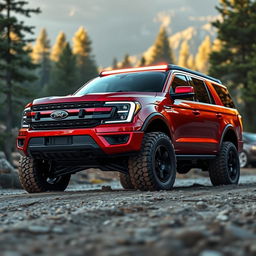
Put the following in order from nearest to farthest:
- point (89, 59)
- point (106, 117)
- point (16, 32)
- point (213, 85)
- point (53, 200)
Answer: point (53, 200), point (106, 117), point (213, 85), point (16, 32), point (89, 59)

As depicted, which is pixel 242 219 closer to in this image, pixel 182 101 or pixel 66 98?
pixel 66 98

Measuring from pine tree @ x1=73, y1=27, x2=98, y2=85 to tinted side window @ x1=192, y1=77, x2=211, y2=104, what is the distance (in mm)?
59676

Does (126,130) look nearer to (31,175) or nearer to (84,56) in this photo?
(31,175)

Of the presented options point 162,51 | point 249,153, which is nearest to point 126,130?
point 249,153

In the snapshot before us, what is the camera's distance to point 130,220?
3.89 m

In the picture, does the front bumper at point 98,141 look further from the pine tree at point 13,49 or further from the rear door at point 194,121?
the pine tree at point 13,49

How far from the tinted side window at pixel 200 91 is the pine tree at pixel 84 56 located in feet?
196

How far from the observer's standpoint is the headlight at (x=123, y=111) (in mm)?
6844

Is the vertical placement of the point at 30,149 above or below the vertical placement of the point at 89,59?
below

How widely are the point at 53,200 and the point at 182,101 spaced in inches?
121


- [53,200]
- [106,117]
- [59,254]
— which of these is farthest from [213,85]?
[59,254]

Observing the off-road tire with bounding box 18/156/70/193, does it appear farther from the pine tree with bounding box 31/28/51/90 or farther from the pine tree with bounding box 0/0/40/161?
the pine tree with bounding box 31/28/51/90

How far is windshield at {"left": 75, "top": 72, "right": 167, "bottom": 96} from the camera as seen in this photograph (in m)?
8.02

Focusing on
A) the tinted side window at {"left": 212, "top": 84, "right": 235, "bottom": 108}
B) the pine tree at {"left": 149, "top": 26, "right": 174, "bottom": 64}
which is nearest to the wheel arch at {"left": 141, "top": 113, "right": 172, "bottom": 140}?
the tinted side window at {"left": 212, "top": 84, "right": 235, "bottom": 108}
